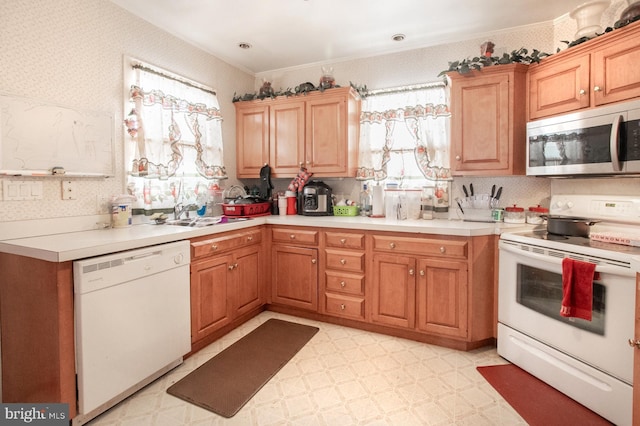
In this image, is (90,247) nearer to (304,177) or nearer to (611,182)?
(304,177)

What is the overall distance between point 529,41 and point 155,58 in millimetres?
3186

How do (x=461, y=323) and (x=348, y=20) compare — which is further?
(x=348, y=20)

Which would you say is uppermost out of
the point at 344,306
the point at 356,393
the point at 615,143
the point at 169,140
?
the point at 169,140

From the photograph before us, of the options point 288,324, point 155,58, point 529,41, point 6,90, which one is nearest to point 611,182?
point 529,41

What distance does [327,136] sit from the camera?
3.25 m

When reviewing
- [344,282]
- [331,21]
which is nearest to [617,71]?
[331,21]

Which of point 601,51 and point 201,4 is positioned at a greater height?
point 201,4

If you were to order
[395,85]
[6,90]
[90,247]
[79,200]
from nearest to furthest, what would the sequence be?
[90,247] → [6,90] → [79,200] → [395,85]

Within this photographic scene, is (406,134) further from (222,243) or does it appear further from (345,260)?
(222,243)

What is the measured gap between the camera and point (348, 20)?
8.86 ft

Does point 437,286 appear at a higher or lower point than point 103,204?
lower

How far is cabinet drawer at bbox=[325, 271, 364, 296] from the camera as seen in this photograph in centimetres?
277

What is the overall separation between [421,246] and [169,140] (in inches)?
89.7

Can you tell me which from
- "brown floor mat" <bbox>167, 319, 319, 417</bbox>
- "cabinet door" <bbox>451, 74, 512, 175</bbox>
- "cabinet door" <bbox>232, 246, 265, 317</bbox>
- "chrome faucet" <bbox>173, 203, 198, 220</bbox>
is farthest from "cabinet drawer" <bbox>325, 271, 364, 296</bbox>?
"chrome faucet" <bbox>173, 203, 198, 220</bbox>
